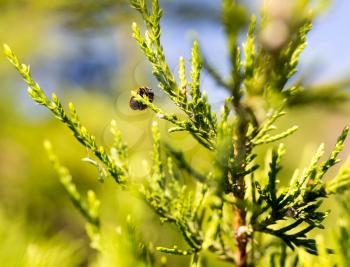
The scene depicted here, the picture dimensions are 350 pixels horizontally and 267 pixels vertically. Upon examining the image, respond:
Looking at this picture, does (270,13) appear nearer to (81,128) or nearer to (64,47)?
(81,128)

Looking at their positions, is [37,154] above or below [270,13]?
above

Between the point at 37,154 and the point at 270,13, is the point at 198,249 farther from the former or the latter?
the point at 37,154

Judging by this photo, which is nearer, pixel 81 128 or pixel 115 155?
Answer: pixel 81 128

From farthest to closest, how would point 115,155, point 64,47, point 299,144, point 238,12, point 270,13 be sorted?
point 64,47 < point 299,144 < point 115,155 < point 270,13 < point 238,12

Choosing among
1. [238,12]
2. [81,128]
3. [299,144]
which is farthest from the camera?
[299,144]

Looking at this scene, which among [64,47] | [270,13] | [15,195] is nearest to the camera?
[270,13]

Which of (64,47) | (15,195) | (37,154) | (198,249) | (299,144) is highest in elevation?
(64,47)

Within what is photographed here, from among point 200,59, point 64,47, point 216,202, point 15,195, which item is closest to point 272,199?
point 216,202

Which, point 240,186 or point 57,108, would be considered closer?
point 57,108

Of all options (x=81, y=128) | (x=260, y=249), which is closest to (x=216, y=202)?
(x=81, y=128)

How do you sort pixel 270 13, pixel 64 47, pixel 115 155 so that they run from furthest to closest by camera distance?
pixel 64 47, pixel 115 155, pixel 270 13
